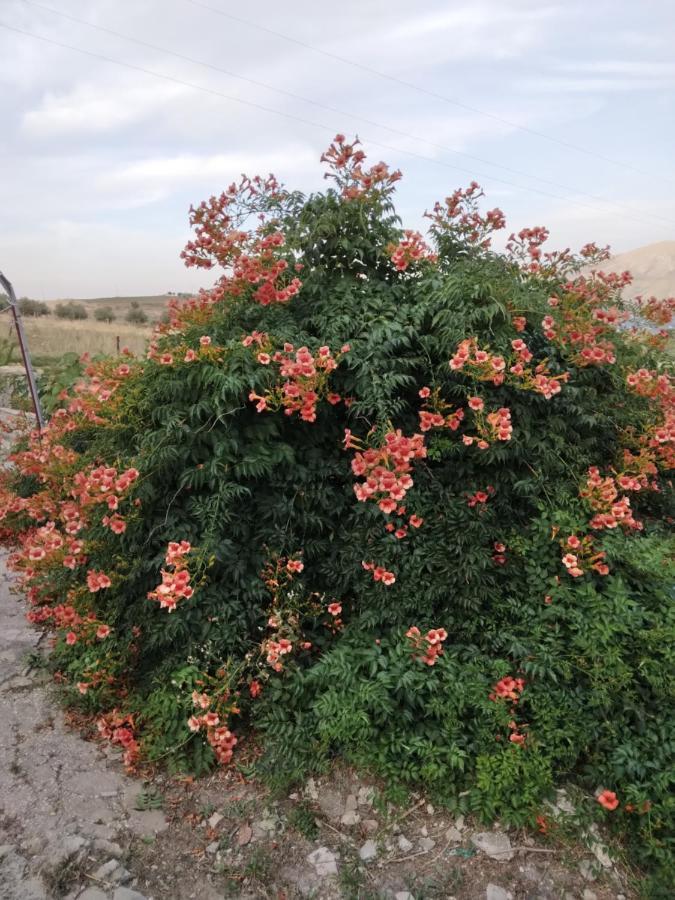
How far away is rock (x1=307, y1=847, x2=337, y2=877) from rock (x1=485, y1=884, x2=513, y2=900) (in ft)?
1.78

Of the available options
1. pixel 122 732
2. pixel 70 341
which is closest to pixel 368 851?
pixel 122 732

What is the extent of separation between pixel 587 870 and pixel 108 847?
1.76 m

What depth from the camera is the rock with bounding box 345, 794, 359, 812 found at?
7.97 feet

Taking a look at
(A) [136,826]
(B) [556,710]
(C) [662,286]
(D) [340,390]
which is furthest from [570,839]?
(C) [662,286]

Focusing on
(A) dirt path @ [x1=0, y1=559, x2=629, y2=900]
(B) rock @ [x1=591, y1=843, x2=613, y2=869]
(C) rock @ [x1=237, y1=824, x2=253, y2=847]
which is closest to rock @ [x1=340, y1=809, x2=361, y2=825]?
(A) dirt path @ [x1=0, y1=559, x2=629, y2=900]

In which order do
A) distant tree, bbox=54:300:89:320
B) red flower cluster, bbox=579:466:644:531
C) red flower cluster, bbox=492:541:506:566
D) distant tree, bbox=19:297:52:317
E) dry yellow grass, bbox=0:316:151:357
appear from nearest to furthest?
red flower cluster, bbox=579:466:644:531, red flower cluster, bbox=492:541:506:566, dry yellow grass, bbox=0:316:151:357, distant tree, bbox=19:297:52:317, distant tree, bbox=54:300:89:320

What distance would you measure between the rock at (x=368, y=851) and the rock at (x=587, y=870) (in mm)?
743

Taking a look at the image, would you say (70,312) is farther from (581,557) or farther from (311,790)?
(581,557)

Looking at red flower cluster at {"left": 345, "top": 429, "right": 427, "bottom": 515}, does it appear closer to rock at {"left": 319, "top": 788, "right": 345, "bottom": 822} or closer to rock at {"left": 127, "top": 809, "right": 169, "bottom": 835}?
rock at {"left": 319, "top": 788, "right": 345, "bottom": 822}

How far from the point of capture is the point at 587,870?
7.00 feet

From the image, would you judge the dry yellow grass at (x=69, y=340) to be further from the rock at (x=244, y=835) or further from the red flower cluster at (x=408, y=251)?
the rock at (x=244, y=835)

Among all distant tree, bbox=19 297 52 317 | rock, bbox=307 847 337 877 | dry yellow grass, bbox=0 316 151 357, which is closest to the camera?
rock, bbox=307 847 337 877

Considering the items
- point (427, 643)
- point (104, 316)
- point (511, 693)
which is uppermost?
Result: point (104, 316)

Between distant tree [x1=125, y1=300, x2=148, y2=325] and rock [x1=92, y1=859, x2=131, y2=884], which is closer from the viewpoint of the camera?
rock [x1=92, y1=859, x2=131, y2=884]
